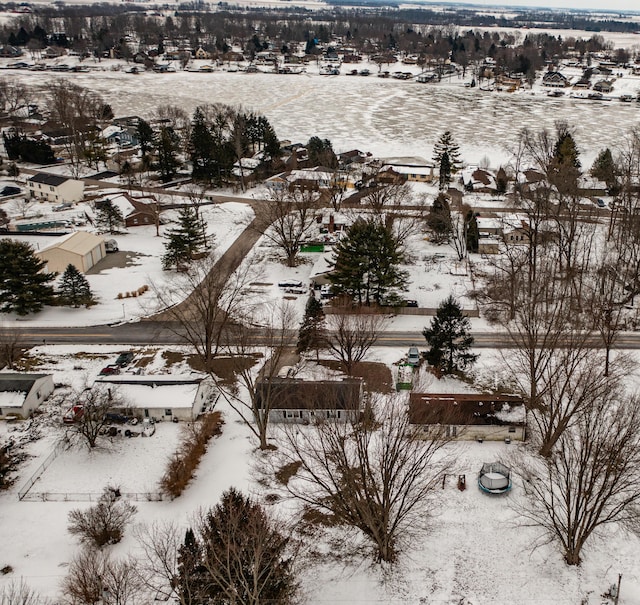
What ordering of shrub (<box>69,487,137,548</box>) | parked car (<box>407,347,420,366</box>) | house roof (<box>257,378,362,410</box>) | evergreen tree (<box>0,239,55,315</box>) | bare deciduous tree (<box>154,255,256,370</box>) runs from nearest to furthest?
shrub (<box>69,487,137,548</box>), house roof (<box>257,378,362,410</box>), parked car (<box>407,347,420,366</box>), bare deciduous tree (<box>154,255,256,370</box>), evergreen tree (<box>0,239,55,315</box>)

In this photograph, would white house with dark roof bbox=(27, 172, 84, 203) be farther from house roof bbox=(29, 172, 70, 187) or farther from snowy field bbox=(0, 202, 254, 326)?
snowy field bbox=(0, 202, 254, 326)

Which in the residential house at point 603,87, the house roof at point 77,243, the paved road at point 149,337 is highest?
the residential house at point 603,87

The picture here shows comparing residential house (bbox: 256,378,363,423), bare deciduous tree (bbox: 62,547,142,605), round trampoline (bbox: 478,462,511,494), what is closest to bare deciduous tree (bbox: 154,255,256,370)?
residential house (bbox: 256,378,363,423)

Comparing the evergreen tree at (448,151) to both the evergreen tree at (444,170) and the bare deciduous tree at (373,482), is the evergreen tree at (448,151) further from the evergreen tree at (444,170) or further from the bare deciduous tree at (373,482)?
the bare deciduous tree at (373,482)

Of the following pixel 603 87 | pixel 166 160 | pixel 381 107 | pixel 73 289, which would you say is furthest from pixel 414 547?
pixel 603 87

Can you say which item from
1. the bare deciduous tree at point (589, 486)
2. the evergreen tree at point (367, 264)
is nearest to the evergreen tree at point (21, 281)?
the evergreen tree at point (367, 264)

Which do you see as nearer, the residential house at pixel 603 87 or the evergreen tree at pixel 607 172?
the evergreen tree at pixel 607 172

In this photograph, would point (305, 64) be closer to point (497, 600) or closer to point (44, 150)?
point (44, 150)
